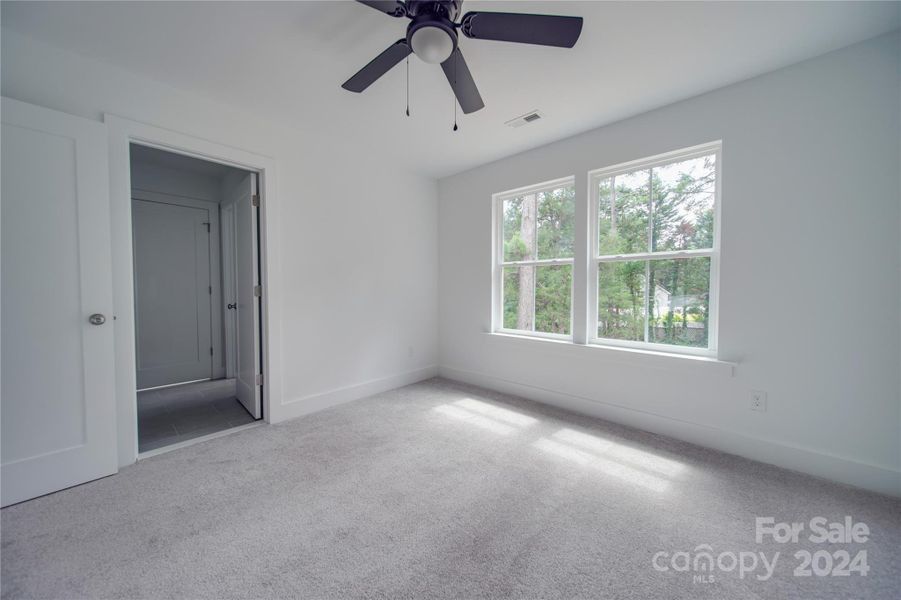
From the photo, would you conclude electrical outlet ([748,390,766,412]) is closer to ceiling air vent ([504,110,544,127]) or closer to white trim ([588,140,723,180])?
white trim ([588,140,723,180])

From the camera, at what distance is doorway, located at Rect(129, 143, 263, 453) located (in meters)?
3.08

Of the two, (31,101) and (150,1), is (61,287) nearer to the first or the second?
(31,101)

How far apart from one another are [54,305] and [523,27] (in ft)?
9.37

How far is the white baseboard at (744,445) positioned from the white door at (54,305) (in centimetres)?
333

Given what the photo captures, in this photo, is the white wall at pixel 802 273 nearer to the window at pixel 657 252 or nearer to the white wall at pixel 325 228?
the window at pixel 657 252

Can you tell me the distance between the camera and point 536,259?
358cm

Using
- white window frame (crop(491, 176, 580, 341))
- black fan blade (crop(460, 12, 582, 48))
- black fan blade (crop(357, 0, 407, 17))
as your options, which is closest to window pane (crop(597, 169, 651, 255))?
white window frame (crop(491, 176, 580, 341))

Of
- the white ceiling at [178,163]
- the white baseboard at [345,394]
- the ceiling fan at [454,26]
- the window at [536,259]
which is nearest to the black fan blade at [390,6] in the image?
the ceiling fan at [454,26]

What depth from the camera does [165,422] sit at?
9.61 feet

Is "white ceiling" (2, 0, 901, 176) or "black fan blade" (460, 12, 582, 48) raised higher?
"white ceiling" (2, 0, 901, 176)

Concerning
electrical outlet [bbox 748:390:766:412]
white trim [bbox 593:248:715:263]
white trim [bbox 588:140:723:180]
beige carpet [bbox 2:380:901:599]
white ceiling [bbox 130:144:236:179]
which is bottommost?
beige carpet [bbox 2:380:901:599]

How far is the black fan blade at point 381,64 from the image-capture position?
5.18ft

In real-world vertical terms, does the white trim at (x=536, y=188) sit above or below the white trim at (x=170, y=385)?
above

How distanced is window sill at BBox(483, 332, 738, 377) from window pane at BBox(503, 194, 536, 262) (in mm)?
916
